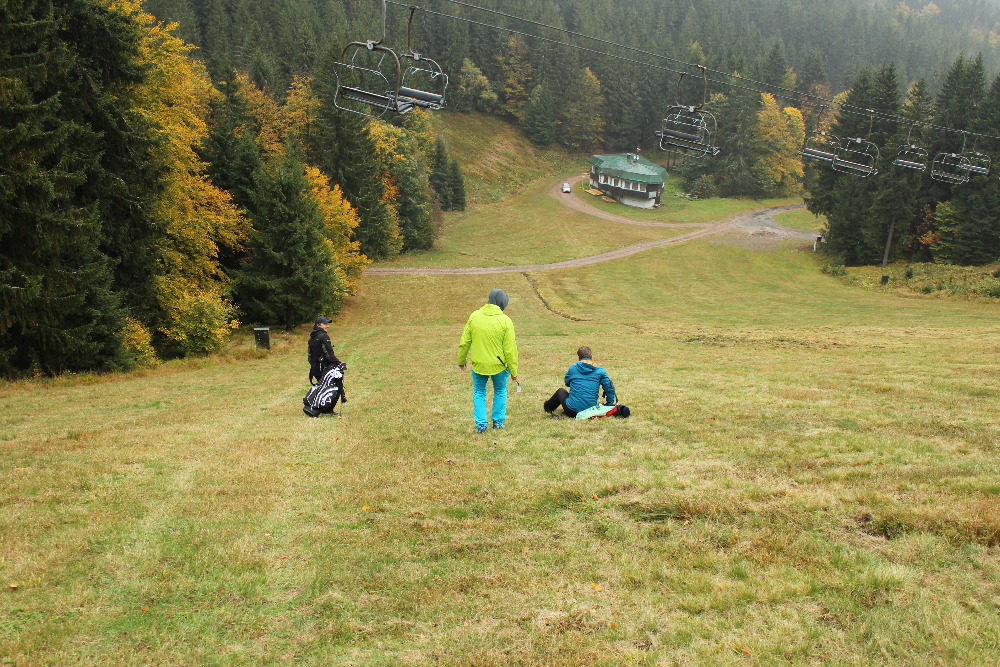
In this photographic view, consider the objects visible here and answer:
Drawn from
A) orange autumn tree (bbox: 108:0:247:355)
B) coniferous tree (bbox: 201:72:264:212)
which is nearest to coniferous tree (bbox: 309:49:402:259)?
coniferous tree (bbox: 201:72:264:212)

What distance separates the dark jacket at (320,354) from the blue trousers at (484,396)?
152 inches

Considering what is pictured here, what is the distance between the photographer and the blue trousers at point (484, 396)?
38.8 feet

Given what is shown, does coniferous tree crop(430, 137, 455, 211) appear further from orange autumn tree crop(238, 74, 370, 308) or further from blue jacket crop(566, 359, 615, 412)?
blue jacket crop(566, 359, 615, 412)

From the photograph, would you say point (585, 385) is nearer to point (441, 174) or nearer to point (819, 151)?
point (819, 151)

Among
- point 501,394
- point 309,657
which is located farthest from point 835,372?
point 309,657

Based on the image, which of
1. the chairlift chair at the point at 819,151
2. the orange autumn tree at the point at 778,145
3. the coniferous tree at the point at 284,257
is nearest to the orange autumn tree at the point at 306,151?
the coniferous tree at the point at 284,257

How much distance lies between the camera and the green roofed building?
9194 centimetres

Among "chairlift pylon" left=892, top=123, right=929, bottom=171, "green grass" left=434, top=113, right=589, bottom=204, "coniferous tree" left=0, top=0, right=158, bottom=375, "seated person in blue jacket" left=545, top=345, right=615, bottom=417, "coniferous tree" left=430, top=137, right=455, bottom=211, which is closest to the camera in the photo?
"seated person in blue jacket" left=545, top=345, right=615, bottom=417

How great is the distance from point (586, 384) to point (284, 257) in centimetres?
2970

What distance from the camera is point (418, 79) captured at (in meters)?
95.7

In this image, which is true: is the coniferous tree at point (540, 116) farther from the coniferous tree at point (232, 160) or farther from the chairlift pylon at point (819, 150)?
the coniferous tree at point (232, 160)

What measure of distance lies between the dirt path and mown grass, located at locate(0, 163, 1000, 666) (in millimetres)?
→ 45850

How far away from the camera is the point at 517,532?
722 cm

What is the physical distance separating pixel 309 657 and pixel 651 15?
17659cm
